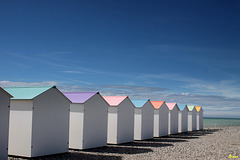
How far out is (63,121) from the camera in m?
15.9

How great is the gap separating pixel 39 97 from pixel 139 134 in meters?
12.9

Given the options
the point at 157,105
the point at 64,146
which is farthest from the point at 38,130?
the point at 157,105

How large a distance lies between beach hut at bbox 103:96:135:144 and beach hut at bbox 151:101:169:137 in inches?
261

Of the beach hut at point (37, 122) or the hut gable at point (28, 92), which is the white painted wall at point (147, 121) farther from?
the hut gable at point (28, 92)

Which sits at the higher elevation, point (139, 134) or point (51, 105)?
point (51, 105)

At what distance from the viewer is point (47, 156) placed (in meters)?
14.8

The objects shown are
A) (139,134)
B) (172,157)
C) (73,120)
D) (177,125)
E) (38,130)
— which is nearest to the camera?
(38,130)

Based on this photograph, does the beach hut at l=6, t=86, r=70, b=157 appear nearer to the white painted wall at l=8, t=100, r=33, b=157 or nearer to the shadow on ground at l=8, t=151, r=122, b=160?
the white painted wall at l=8, t=100, r=33, b=157

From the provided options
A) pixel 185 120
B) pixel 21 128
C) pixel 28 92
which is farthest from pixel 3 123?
pixel 185 120

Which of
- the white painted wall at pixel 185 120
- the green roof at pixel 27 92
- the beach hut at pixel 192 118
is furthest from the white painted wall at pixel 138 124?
the beach hut at pixel 192 118

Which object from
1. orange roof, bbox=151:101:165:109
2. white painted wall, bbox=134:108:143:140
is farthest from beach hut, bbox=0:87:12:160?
orange roof, bbox=151:101:165:109

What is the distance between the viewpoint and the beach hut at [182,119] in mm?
38000

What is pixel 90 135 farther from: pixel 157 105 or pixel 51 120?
pixel 157 105

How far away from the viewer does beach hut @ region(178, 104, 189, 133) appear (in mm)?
38000
